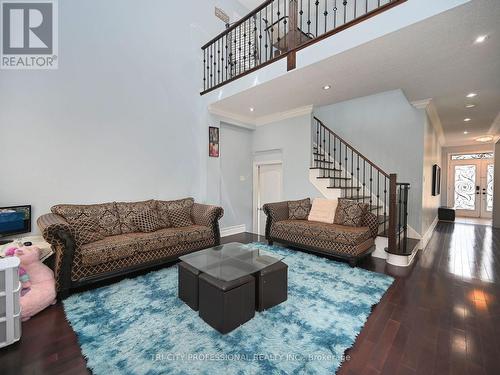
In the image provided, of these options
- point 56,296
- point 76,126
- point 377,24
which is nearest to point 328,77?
point 377,24

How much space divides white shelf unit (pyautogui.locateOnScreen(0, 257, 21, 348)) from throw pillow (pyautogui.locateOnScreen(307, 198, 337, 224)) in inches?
155

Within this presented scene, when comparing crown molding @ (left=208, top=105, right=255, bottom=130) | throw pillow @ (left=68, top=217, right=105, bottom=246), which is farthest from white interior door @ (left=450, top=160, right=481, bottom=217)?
throw pillow @ (left=68, top=217, right=105, bottom=246)

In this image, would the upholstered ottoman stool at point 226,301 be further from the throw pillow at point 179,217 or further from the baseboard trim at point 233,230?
the baseboard trim at point 233,230

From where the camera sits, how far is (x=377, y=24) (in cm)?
248

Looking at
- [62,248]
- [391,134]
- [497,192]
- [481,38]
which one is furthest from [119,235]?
[497,192]

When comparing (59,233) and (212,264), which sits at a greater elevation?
(59,233)

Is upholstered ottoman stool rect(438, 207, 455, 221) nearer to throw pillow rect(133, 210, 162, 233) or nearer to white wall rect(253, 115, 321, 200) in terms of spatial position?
white wall rect(253, 115, 321, 200)

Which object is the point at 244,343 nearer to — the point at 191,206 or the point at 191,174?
the point at 191,206

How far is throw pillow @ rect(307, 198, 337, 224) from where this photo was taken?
407 centimetres

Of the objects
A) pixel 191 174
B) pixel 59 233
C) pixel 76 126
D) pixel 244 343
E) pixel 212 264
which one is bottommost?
pixel 244 343

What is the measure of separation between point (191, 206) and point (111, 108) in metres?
2.09

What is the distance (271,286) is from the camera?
2203 mm

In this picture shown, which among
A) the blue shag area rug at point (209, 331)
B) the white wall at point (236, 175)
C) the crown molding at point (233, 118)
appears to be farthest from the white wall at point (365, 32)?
the blue shag area rug at point (209, 331)

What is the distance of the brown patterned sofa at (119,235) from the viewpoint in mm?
2393
